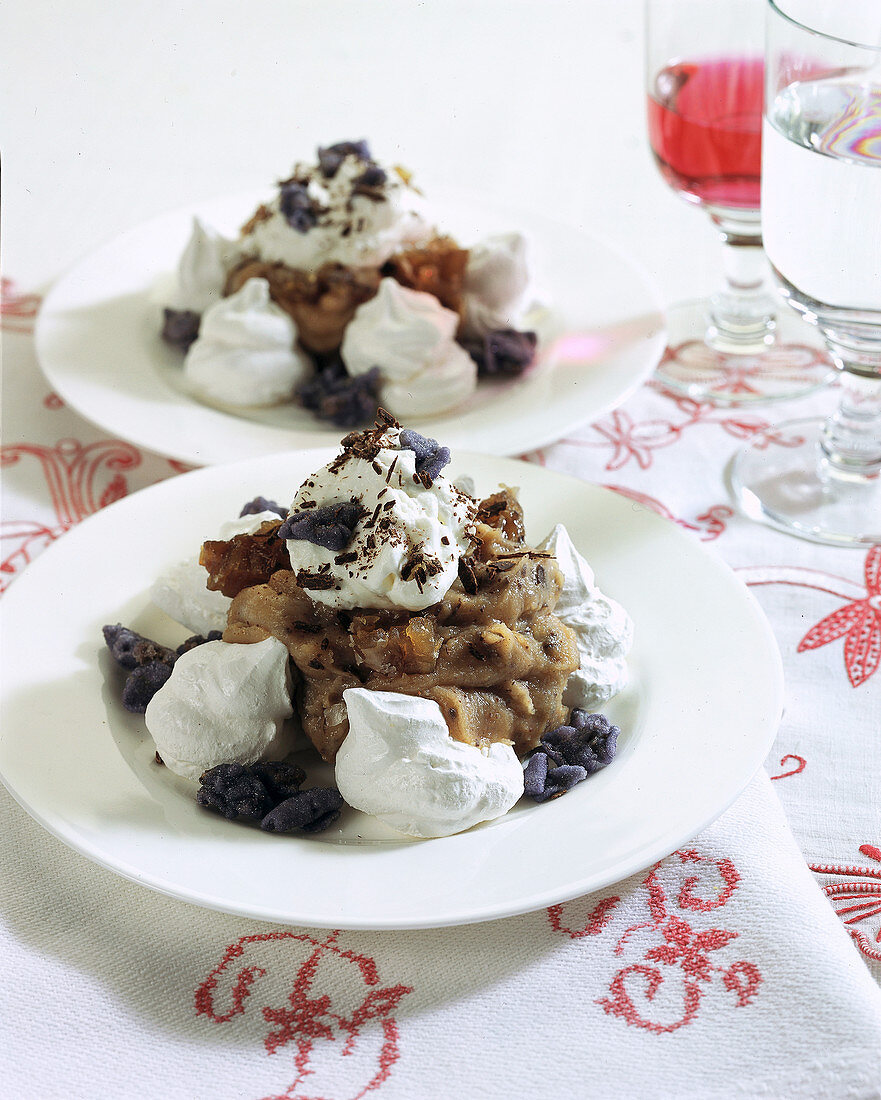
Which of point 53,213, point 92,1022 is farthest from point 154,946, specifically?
point 53,213

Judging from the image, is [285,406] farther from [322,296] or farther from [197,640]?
[197,640]

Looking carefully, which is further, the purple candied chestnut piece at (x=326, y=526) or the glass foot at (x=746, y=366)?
the glass foot at (x=746, y=366)

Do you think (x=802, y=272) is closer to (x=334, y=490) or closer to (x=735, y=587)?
(x=735, y=587)

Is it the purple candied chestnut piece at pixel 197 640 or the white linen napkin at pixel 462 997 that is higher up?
the purple candied chestnut piece at pixel 197 640

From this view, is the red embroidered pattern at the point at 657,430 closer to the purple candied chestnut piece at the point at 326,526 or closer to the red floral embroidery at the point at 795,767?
the red floral embroidery at the point at 795,767

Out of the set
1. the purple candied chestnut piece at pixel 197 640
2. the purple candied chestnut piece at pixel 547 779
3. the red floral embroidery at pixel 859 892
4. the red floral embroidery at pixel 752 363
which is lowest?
the red floral embroidery at pixel 752 363

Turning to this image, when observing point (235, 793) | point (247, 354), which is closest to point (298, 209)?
point (247, 354)

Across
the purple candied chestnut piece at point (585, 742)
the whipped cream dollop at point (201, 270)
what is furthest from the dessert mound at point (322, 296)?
the purple candied chestnut piece at point (585, 742)
